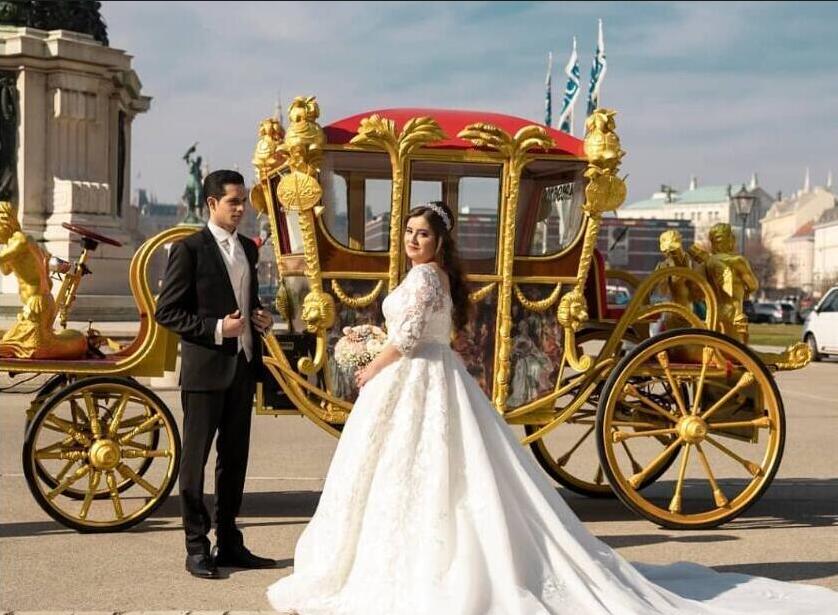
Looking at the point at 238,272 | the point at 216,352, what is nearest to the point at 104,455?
the point at 216,352

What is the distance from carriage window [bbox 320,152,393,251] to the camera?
673cm

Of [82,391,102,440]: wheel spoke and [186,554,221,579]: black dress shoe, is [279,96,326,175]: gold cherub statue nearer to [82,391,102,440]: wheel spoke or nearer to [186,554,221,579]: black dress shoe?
[82,391,102,440]: wheel spoke

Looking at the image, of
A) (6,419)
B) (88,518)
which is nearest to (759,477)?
(88,518)

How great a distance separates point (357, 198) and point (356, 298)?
73 cm

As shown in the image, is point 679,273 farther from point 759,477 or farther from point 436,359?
point 436,359

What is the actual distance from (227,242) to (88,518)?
82.0 inches

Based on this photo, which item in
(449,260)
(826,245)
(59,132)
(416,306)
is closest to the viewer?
(416,306)

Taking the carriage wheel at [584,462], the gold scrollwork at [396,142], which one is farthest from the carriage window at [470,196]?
the carriage wheel at [584,462]

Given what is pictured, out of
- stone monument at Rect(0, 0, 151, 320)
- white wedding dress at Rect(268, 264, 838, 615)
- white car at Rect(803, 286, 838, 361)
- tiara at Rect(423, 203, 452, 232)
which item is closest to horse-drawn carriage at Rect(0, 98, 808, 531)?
tiara at Rect(423, 203, 452, 232)

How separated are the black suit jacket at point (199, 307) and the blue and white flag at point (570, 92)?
112 ft

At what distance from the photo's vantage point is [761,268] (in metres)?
100

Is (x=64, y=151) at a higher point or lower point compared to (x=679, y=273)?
higher

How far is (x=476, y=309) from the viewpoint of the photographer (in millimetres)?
6742

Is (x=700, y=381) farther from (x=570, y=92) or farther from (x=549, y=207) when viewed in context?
(x=570, y=92)
